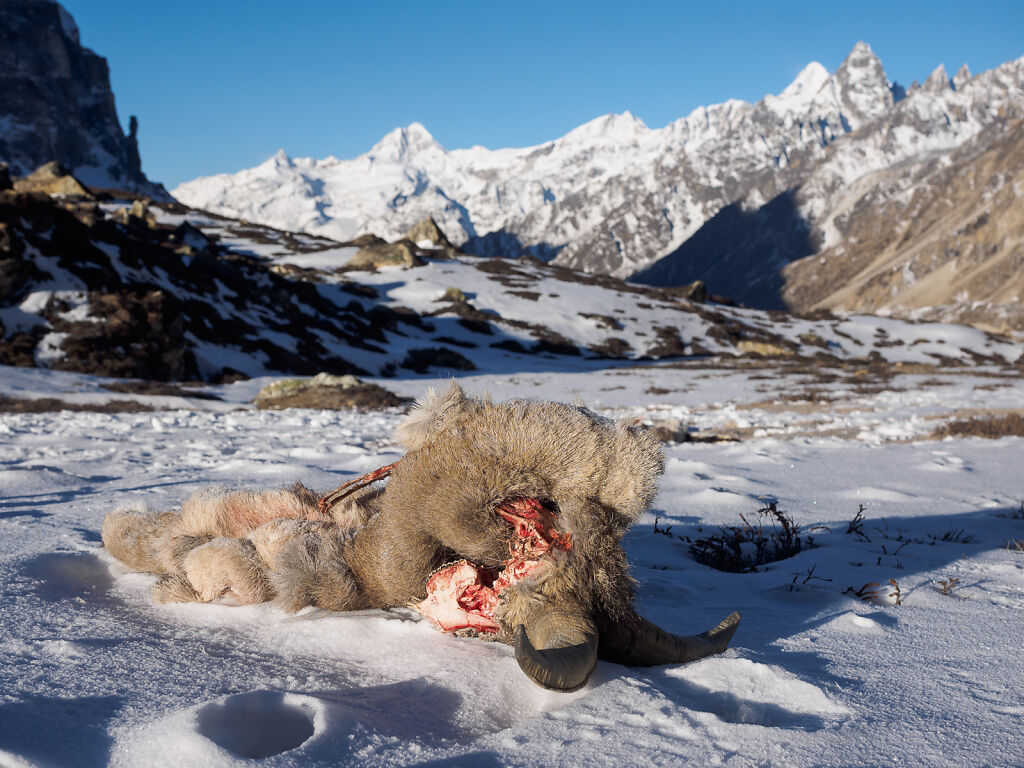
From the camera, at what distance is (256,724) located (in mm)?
1516

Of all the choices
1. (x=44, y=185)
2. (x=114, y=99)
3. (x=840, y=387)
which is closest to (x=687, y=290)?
(x=840, y=387)

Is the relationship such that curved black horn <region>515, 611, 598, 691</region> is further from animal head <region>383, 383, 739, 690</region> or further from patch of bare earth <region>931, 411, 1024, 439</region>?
patch of bare earth <region>931, 411, 1024, 439</region>

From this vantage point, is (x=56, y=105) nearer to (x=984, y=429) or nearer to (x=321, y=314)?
(x=321, y=314)

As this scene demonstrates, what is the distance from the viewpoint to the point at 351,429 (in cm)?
938

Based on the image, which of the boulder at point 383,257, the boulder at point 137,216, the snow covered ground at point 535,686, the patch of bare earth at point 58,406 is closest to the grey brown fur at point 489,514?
the snow covered ground at point 535,686

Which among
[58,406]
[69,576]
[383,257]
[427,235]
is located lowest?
[58,406]

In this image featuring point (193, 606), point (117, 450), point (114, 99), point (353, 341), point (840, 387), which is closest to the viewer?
point (193, 606)

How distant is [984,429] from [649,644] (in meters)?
8.91

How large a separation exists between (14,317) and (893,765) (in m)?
22.1

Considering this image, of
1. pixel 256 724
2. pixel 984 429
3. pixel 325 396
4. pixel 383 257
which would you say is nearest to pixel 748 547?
pixel 256 724

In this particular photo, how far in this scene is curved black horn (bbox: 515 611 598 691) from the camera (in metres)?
1.47

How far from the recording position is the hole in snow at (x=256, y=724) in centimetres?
143

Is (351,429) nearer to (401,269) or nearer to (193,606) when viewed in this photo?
(193,606)

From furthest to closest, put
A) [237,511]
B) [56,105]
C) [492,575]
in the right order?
[56,105] < [237,511] < [492,575]
